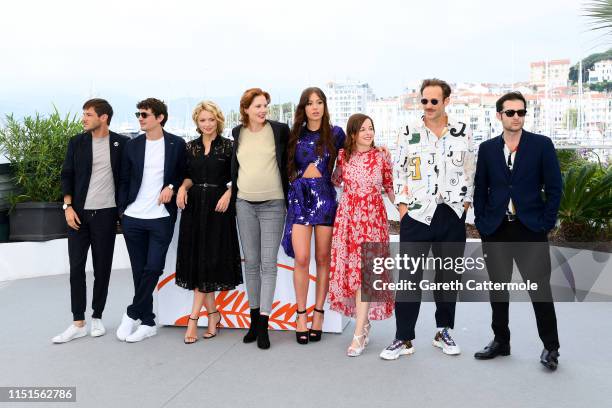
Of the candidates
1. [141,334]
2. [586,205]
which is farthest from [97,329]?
[586,205]

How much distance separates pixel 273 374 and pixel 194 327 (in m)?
0.85

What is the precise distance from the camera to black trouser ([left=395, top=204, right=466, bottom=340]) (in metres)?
3.50

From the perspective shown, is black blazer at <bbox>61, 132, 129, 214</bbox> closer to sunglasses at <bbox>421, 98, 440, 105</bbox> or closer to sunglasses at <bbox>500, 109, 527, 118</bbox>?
sunglasses at <bbox>421, 98, 440, 105</bbox>

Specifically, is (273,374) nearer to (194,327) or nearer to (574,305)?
(194,327)

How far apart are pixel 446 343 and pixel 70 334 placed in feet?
7.64

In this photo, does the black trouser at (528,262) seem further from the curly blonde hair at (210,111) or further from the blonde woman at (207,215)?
the curly blonde hair at (210,111)

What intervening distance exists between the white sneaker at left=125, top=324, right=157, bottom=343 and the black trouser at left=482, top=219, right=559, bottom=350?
7.05 feet

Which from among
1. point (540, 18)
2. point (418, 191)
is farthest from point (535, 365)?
point (540, 18)

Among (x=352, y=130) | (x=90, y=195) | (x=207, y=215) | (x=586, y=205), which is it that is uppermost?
(x=352, y=130)

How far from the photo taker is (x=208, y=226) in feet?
13.0

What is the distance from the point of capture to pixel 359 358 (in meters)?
3.66

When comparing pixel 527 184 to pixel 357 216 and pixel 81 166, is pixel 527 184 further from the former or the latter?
pixel 81 166

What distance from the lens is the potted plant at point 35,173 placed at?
20.7 ft

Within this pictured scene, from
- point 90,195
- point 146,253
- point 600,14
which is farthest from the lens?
point 600,14
